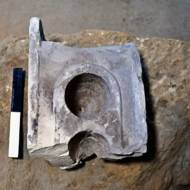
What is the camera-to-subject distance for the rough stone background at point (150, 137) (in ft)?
5.38

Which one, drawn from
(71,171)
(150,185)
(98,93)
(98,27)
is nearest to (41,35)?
(98,93)

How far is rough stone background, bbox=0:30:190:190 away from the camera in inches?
64.5

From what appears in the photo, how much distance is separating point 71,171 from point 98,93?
0.30 m

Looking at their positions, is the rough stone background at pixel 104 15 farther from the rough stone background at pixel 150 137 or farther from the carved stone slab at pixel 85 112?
the carved stone slab at pixel 85 112

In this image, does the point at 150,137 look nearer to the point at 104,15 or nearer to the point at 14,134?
the point at 14,134

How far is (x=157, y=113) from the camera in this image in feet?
5.45

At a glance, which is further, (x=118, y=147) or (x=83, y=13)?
(x=83, y=13)

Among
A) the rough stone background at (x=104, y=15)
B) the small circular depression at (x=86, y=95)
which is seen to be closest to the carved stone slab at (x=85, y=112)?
the small circular depression at (x=86, y=95)

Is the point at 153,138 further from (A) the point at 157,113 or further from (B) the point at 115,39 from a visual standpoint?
(B) the point at 115,39

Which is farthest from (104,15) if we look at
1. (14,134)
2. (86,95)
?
(14,134)

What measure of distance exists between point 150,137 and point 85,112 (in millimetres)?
265

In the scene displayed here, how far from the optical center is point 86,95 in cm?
160

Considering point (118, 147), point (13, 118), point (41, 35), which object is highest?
point (41, 35)

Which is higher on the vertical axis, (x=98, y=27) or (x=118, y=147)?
(x=98, y=27)
